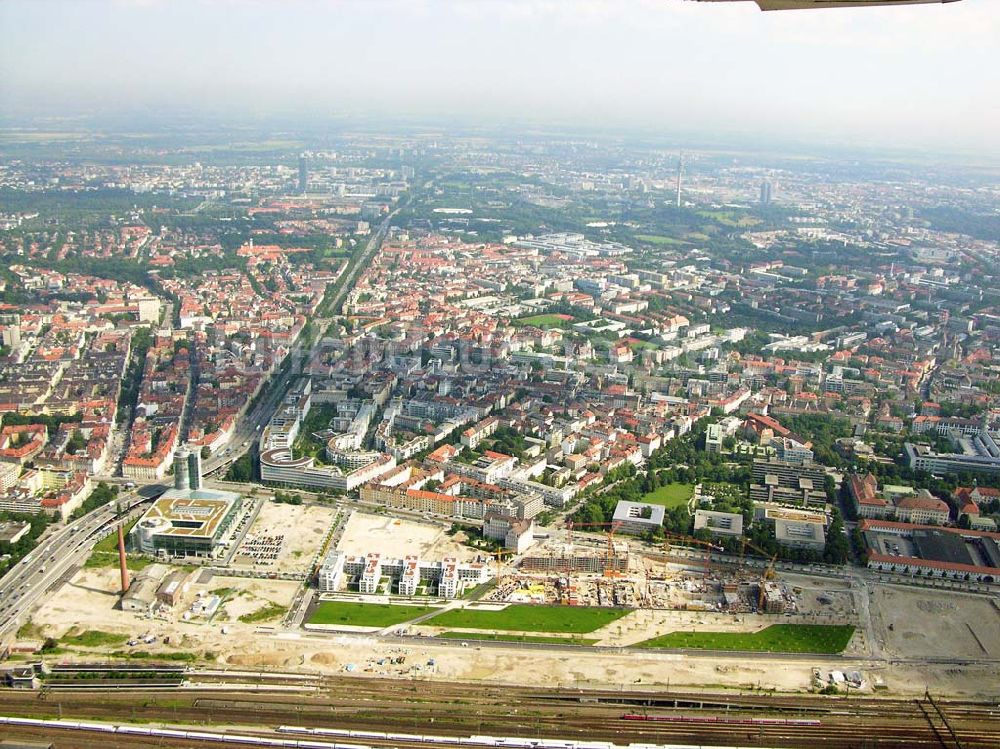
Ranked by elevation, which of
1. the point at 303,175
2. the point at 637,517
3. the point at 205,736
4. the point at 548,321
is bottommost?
the point at 205,736

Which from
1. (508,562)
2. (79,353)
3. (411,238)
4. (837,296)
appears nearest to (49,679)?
(508,562)

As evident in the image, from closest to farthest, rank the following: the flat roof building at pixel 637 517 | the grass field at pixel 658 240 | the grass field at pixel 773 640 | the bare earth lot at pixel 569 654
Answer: the bare earth lot at pixel 569 654 < the grass field at pixel 773 640 < the flat roof building at pixel 637 517 < the grass field at pixel 658 240

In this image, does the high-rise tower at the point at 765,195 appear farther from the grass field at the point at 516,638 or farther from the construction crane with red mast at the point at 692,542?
the grass field at the point at 516,638

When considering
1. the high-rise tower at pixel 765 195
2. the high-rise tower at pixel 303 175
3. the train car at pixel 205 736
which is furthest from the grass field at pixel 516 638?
the high-rise tower at pixel 765 195

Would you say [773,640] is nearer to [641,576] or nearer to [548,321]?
[641,576]

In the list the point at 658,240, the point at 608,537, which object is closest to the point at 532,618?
the point at 608,537

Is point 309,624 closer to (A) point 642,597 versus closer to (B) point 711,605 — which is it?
(A) point 642,597

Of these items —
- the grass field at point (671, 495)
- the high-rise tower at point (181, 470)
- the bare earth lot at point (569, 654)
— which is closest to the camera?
the bare earth lot at point (569, 654)
